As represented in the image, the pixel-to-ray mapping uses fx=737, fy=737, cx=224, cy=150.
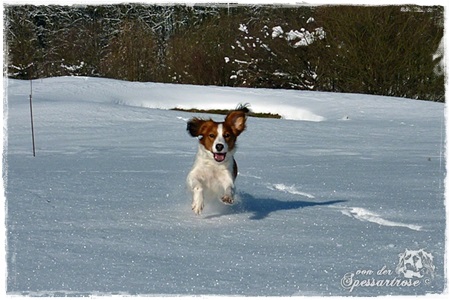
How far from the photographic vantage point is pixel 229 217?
4.90 metres

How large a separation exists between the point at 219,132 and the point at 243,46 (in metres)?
20.5

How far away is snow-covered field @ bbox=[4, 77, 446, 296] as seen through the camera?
11.2 feet

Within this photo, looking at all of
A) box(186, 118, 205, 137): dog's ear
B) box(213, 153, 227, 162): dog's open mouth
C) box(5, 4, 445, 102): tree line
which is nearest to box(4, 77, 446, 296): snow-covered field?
box(213, 153, 227, 162): dog's open mouth

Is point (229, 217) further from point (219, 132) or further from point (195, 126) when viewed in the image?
point (195, 126)

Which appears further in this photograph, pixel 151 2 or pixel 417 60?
pixel 417 60

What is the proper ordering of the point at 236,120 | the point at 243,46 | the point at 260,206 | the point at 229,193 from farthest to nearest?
the point at 243,46 < the point at 260,206 < the point at 236,120 < the point at 229,193

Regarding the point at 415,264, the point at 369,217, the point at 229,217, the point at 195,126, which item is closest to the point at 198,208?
the point at 229,217

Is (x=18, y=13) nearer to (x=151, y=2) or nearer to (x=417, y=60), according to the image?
(x=417, y=60)

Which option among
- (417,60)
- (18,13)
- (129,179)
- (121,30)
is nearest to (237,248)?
(129,179)

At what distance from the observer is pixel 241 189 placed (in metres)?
6.36

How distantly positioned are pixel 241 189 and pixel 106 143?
4.37 meters

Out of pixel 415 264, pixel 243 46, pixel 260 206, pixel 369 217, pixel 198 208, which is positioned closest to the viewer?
pixel 415 264

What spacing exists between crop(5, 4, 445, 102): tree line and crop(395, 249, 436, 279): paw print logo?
17.8 metres

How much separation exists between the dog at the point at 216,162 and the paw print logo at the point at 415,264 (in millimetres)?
1396
